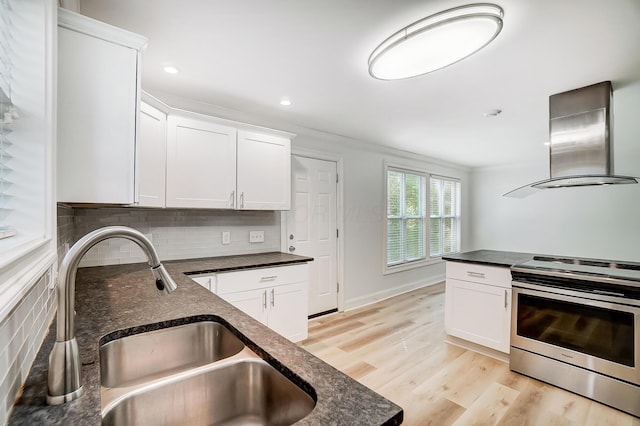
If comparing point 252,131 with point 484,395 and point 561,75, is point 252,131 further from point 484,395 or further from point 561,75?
point 484,395

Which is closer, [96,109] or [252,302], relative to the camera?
[96,109]

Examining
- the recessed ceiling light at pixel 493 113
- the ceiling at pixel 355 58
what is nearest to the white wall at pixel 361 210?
the ceiling at pixel 355 58

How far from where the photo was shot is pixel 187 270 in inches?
86.5

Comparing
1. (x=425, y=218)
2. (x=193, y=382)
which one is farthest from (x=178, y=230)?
(x=425, y=218)

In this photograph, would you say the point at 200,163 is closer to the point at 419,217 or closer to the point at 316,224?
the point at 316,224

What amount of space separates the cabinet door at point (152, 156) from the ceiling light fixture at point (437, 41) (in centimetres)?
162

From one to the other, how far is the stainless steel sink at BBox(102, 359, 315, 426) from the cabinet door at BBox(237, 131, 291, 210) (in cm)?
195

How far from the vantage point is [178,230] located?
2662 millimetres

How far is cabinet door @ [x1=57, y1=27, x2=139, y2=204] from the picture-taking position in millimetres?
1228

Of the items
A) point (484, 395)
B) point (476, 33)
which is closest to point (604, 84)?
point (476, 33)

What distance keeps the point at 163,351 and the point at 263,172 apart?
1959 millimetres

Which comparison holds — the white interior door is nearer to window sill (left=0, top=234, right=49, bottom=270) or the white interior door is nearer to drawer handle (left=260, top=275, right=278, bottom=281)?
drawer handle (left=260, top=275, right=278, bottom=281)

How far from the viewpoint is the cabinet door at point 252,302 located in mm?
2391

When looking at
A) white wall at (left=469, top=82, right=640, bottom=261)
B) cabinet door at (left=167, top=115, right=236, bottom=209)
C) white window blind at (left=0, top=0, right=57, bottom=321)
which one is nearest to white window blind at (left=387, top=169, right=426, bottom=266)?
white wall at (left=469, top=82, right=640, bottom=261)
